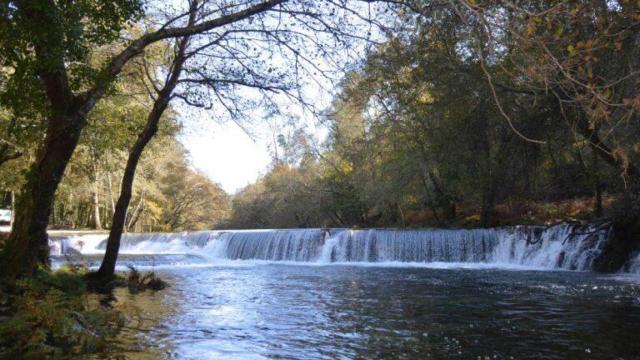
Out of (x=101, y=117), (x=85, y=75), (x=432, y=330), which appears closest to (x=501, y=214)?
(x=101, y=117)

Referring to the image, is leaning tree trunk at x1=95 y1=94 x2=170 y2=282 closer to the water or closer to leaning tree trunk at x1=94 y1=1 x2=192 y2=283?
leaning tree trunk at x1=94 y1=1 x2=192 y2=283

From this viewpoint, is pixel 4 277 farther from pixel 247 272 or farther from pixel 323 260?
pixel 323 260

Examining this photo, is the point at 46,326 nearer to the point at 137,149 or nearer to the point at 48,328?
the point at 48,328

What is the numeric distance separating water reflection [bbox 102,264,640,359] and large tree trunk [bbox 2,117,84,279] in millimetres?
1323

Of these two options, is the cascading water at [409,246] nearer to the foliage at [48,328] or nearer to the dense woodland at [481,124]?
the dense woodland at [481,124]

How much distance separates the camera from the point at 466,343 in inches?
241

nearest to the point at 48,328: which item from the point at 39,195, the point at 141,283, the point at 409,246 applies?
the point at 39,195

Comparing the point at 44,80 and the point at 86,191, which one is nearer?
the point at 44,80

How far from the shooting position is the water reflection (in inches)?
230

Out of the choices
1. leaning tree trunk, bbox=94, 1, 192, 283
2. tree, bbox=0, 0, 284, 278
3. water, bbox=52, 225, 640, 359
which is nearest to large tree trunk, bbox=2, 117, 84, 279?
tree, bbox=0, 0, 284, 278

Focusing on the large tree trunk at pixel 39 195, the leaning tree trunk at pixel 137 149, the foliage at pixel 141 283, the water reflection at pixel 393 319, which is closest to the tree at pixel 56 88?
the large tree trunk at pixel 39 195

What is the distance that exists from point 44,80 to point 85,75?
1.86 ft

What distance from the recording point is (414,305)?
29.3 feet

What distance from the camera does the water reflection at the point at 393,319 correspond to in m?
5.84
